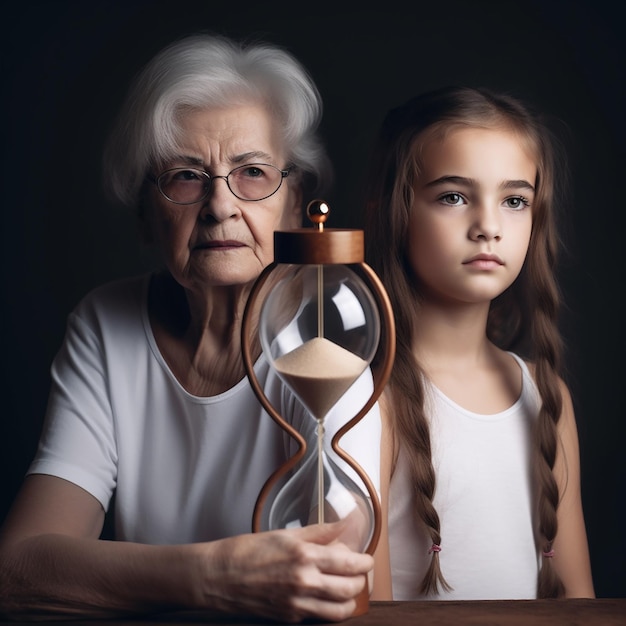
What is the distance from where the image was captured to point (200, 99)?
1.71 m

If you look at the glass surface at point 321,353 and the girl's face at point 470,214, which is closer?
the glass surface at point 321,353

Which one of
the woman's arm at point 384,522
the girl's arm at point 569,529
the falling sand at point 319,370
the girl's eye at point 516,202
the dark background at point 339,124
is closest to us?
the falling sand at point 319,370

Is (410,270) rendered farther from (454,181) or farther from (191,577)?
(191,577)

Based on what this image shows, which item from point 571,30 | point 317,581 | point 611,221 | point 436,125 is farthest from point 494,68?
point 317,581

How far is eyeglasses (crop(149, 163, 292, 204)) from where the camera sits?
1690 mm

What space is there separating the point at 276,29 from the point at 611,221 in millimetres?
899

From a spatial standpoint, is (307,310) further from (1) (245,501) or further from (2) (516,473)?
(2) (516,473)

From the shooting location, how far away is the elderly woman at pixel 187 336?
1.68 meters

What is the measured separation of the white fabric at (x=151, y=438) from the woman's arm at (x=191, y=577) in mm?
308

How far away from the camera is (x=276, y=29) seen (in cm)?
230

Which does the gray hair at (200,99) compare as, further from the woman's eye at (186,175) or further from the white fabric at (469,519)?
the white fabric at (469,519)

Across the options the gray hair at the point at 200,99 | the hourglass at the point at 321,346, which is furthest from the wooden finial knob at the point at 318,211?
the gray hair at the point at 200,99

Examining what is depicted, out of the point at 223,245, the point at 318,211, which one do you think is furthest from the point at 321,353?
the point at 223,245

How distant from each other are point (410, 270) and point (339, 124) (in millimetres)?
637
